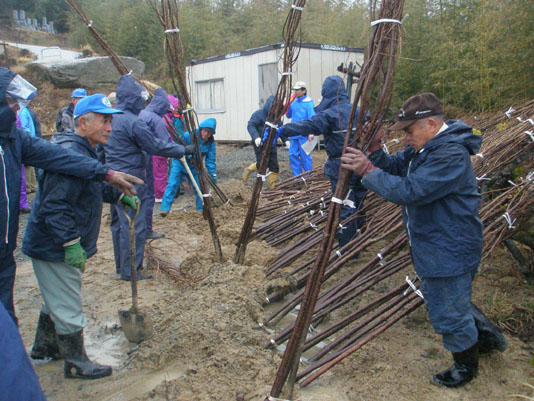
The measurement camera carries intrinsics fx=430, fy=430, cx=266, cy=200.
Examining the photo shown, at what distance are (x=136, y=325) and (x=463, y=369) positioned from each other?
2.32 m

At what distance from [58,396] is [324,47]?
41.7 feet

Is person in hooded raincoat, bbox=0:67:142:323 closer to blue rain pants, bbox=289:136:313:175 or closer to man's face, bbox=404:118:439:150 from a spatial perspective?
man's face, bbox=404:118:439:150

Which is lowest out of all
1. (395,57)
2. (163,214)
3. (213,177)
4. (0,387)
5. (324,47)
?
(163,214)

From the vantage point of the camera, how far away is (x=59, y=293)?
294 cm

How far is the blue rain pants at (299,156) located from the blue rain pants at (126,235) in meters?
4.24

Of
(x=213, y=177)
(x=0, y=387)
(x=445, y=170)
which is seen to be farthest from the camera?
(x=213, y=177)

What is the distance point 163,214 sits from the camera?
7336mm

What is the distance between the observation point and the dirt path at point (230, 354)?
264 cm

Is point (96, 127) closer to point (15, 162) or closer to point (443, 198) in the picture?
point (15, 162)

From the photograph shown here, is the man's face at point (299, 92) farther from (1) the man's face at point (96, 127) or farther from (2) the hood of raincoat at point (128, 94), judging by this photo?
(1) the man's face at point (96, 127)

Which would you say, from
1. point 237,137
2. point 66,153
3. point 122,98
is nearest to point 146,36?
point 237,137

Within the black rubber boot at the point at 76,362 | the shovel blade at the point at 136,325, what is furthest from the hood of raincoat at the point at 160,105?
the black rubber boot at the point at 76,362

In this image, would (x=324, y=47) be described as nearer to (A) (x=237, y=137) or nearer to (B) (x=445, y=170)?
(A) (x=237, y=137)

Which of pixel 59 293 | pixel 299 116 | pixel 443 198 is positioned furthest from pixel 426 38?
pixel 59 293
